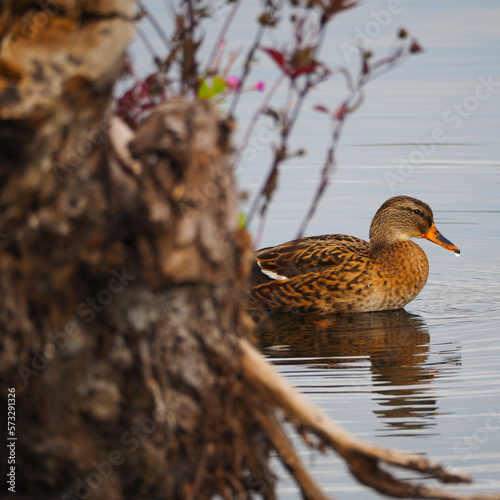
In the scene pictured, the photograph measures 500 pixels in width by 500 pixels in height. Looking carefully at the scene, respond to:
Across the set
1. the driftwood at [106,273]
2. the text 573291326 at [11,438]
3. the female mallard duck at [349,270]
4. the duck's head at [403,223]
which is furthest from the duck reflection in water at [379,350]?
the text 573291326 at [11,438]

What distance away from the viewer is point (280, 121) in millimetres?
3898

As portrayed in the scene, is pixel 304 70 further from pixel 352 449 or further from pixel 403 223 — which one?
pixel 403 223

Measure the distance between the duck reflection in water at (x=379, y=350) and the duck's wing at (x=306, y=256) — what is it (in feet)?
1.63

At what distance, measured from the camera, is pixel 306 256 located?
29.2 feet

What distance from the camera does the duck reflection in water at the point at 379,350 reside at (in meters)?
5.67

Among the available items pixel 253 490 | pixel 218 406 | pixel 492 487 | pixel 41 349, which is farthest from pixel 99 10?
pixel 492 487

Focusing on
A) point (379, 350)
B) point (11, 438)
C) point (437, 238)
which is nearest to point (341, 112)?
point (11, 438)

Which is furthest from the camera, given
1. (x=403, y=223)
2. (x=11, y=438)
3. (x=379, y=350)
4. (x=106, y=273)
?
(x=403, y=223)

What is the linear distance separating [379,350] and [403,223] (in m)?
2.76

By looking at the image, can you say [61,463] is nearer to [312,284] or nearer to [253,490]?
[253,490]

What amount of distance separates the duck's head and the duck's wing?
27 centimetres

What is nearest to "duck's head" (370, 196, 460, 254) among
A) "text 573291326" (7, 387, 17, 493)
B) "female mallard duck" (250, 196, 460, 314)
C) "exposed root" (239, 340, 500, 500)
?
"female mallard duck" (250, 196, 460, 314)

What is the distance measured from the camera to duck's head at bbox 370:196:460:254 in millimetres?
9383

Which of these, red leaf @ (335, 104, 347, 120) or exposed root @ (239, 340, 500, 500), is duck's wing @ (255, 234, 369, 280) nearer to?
red leaf @ (335, 104, 347, 120)
